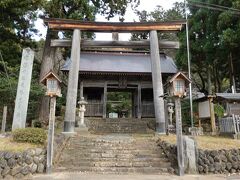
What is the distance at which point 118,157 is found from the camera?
10.5 metres

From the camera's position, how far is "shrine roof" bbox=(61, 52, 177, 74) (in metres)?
21.6

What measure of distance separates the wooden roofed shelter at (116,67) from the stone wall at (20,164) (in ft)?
15.4

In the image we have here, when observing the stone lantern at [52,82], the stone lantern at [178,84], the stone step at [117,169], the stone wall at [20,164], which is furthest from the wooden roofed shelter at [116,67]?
the stone wall at [20,164]

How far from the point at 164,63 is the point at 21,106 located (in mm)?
14311

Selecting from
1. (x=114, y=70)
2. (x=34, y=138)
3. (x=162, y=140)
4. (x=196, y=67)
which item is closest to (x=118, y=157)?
(x=162, y=140)

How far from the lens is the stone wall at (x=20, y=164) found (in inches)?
340

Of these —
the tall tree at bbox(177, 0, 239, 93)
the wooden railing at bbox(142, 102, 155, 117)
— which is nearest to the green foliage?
the tall tree at bbox(177, 0, 239, 93)

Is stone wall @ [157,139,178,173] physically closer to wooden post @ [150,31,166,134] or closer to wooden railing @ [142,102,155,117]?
wooden post @ [150,31,166,134]

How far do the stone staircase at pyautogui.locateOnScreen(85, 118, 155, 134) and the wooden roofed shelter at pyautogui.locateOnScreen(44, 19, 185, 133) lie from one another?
57.0 inches

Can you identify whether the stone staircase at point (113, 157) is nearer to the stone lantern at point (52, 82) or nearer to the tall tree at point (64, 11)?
the stone lantern at point (52, 82)

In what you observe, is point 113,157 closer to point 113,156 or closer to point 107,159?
point 113,156

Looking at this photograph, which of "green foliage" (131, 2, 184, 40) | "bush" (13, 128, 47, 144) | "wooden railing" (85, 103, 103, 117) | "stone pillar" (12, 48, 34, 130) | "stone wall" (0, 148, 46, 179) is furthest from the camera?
"green foliage" (131, 2, 184, 40)

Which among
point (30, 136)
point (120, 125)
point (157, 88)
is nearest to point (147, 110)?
point (120, 125)

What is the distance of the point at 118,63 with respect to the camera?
23.2 m
